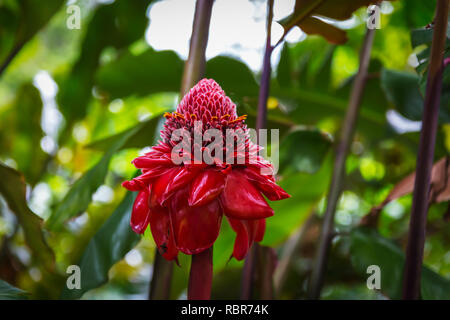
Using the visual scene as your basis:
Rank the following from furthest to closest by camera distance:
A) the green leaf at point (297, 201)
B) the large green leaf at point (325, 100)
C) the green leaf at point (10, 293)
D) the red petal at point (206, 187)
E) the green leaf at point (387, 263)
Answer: the large green leaf at point (325, 100) < the green leaf at point (297, 201) < the green leaf at point (387, 263) < the green leaf at point (10, 293) < the red petal at point (206, 187)

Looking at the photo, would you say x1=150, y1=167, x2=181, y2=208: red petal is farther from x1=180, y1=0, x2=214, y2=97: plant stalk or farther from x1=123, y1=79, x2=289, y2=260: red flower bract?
x1=180, y1=0, x2=214, y2=97: plant stalk

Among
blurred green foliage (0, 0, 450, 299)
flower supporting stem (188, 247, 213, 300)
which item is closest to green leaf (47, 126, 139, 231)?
blurred green foliage (0, 0, 450, 299)

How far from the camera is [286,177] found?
68 cm

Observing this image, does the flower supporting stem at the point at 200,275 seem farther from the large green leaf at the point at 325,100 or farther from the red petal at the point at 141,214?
the large green leaf at the point at 325,100

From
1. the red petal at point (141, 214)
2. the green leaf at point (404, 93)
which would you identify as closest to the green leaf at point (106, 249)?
the red petal at point (141, 214)

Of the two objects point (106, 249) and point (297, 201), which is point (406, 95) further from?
point (106, 249)

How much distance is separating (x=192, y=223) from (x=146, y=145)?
13.2 inches

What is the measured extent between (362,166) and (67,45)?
1116 mm

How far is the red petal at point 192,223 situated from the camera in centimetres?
28

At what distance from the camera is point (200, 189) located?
0.91 feet

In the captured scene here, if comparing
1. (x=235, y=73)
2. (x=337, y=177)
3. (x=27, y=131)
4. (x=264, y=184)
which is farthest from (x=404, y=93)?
(x=27, y=131)

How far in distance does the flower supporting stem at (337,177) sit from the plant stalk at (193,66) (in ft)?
0.84

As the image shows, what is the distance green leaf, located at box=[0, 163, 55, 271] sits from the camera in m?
0.46
